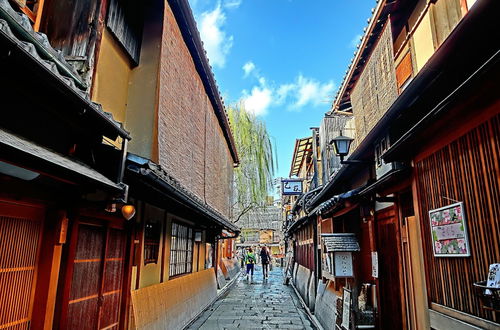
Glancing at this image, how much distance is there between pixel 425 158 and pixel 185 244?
30.1 feet

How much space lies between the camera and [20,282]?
4035 millimetres

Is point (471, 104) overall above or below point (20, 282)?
above

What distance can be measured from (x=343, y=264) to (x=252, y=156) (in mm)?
17666

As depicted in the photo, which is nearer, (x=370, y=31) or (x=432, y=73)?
(x=432, y=73)

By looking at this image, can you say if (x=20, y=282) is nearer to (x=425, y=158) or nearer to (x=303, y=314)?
(x=425, y=158)

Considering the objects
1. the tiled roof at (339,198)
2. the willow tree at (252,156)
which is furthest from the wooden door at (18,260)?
the willow tree at (252,156)

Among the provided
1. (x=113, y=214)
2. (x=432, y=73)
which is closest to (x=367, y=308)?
(x=432, y=73)

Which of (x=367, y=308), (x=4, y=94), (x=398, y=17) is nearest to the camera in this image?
(x=4, y=94)

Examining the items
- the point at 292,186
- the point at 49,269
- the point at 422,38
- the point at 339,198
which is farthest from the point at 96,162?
the point at 292,186

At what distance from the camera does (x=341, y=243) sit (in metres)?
7.60

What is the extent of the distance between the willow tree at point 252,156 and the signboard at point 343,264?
16873 millimetres

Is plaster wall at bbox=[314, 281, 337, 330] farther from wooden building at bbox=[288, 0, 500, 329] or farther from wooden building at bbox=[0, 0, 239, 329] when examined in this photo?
wooden building at bbox=[0, 0, 239, 329]

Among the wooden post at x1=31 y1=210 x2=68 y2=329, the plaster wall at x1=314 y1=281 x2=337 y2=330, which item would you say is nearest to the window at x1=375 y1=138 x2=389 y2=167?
the plaster wall at x1=314 y1=281 x2=337 y2=330

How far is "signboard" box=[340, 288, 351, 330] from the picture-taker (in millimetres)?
6414
